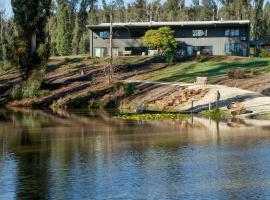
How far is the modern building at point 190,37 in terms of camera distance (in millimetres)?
114375

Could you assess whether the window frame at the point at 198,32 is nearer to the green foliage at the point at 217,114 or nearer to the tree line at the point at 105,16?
the tree line at the point at 105,16

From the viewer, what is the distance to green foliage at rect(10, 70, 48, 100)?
82000 millimetres

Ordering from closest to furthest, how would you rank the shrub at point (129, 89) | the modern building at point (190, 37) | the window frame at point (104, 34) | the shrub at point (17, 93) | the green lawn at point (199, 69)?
the shrub at point (129, 89), the shrub at point (17, 93), the green lawn at point (199, 69), the modern building at point (190, 37), the window frame at point (104, 34)

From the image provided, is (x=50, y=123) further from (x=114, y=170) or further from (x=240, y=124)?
(x=114, y=170)

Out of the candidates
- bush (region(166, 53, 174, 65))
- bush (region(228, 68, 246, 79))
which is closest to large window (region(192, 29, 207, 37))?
bush (region(166, 53, 174, 65))

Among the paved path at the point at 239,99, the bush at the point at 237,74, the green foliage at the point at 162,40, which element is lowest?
the paved path at the point at 239,99

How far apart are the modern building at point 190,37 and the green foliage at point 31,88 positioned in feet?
115

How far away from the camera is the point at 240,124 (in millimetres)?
54031

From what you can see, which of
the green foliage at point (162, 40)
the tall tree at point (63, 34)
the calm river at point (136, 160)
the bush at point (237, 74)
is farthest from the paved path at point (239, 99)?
the tall tree at point (63, 34)

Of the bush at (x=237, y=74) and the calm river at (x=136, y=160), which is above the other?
the bush at (x=237, y=74)

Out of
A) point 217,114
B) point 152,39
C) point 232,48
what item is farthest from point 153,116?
point 232,48

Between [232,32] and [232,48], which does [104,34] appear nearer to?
[232,32]

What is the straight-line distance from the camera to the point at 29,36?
276 feet

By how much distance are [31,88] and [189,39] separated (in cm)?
4317
